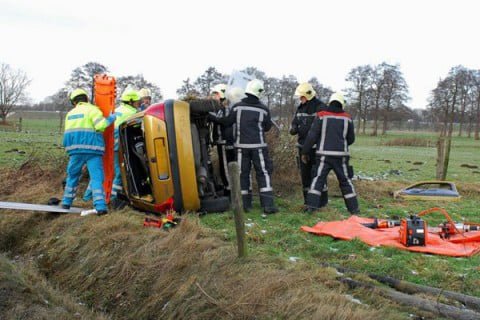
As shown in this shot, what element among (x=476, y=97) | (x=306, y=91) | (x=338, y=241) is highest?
(x=306, y=91)

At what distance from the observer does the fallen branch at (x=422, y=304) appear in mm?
3322

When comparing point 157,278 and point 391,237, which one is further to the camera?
point 391,237

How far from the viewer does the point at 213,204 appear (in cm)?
657

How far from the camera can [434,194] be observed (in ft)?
27.8

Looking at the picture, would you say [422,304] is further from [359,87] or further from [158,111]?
[359,87]

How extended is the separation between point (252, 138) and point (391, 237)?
97.4 inches

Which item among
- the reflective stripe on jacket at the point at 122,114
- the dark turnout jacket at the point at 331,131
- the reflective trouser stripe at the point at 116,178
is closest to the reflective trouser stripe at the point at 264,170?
the dark turnout jacket at the point at 331,131

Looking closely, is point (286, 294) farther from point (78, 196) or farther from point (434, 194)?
point (434, 194)

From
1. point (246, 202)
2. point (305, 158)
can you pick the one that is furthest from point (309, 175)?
point (246, 202)

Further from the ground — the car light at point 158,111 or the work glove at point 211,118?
the car light at point 158,111

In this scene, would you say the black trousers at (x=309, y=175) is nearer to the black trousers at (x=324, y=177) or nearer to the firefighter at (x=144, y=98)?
the black trousers at (x=324, y=177)

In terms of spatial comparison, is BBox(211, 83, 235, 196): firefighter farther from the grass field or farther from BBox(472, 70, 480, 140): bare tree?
BBox(472, 70, 480, 140): bare tree

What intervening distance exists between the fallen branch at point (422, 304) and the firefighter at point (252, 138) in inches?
115

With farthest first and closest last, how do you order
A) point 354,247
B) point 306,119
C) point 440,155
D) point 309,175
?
point 440,155 < point 309,175 < point 306,119 < point 354,247
